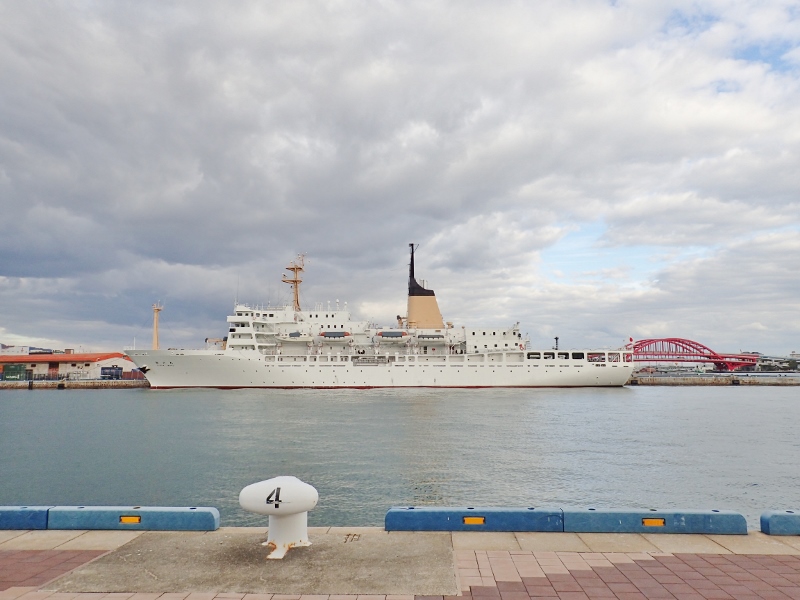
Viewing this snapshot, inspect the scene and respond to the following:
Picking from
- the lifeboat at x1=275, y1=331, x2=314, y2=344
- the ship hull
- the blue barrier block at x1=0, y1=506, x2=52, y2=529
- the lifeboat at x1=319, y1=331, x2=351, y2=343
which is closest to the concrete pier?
the blue barrier block at x1=0, y1=506, x2=52, y2=529

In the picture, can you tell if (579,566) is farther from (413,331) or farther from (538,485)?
(413,331)

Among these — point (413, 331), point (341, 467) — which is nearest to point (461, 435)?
point (341, 467)

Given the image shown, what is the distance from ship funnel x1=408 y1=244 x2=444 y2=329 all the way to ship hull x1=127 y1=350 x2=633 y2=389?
16.5 feet

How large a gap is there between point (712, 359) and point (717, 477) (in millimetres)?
126236

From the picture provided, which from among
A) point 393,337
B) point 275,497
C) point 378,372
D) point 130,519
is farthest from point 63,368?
point 275,497

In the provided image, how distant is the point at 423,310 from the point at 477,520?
50377 millimetres

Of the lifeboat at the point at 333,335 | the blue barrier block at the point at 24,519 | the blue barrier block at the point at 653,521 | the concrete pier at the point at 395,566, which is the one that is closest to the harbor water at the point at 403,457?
the blue barrier block at the point at 24,519

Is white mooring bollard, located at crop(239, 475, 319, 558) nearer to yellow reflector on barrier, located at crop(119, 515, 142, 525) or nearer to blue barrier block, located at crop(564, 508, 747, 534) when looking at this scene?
yellow reflector on barrier, located at crop(119, 515, 142, 525)

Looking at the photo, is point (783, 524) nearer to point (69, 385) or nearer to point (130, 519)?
point (130, 519)

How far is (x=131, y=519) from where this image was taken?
676 centimetres

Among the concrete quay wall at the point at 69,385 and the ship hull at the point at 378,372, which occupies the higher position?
the ship hull at the point at 378,372

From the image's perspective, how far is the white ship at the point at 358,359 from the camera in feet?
162

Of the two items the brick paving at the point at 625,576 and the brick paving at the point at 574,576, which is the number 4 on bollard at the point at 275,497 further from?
the brick paving at the point at 625,576

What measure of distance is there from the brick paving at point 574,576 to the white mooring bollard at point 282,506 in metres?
1.11
